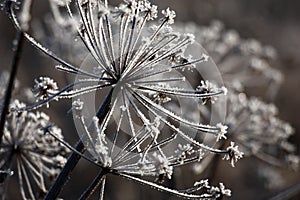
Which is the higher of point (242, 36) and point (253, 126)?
point (242, 36)

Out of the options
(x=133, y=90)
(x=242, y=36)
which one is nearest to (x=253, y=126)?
(x=133, y=90)

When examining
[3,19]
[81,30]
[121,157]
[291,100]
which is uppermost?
[291,100]

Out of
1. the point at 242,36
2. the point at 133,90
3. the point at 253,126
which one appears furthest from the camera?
the point at 242,36

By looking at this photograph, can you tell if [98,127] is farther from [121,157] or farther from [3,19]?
[3,19]

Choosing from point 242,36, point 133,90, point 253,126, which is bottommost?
point 133,90

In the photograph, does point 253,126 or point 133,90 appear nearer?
point 133,90

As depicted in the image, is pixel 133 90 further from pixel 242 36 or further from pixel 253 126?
pixel 242 36

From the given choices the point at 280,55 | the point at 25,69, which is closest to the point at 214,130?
the point at 25,69

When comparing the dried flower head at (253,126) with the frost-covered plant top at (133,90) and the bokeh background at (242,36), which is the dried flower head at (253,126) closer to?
the bokeh background at (242,36)

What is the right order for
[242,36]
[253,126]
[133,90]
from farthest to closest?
[242,36] → [253,126] → [133,90]
